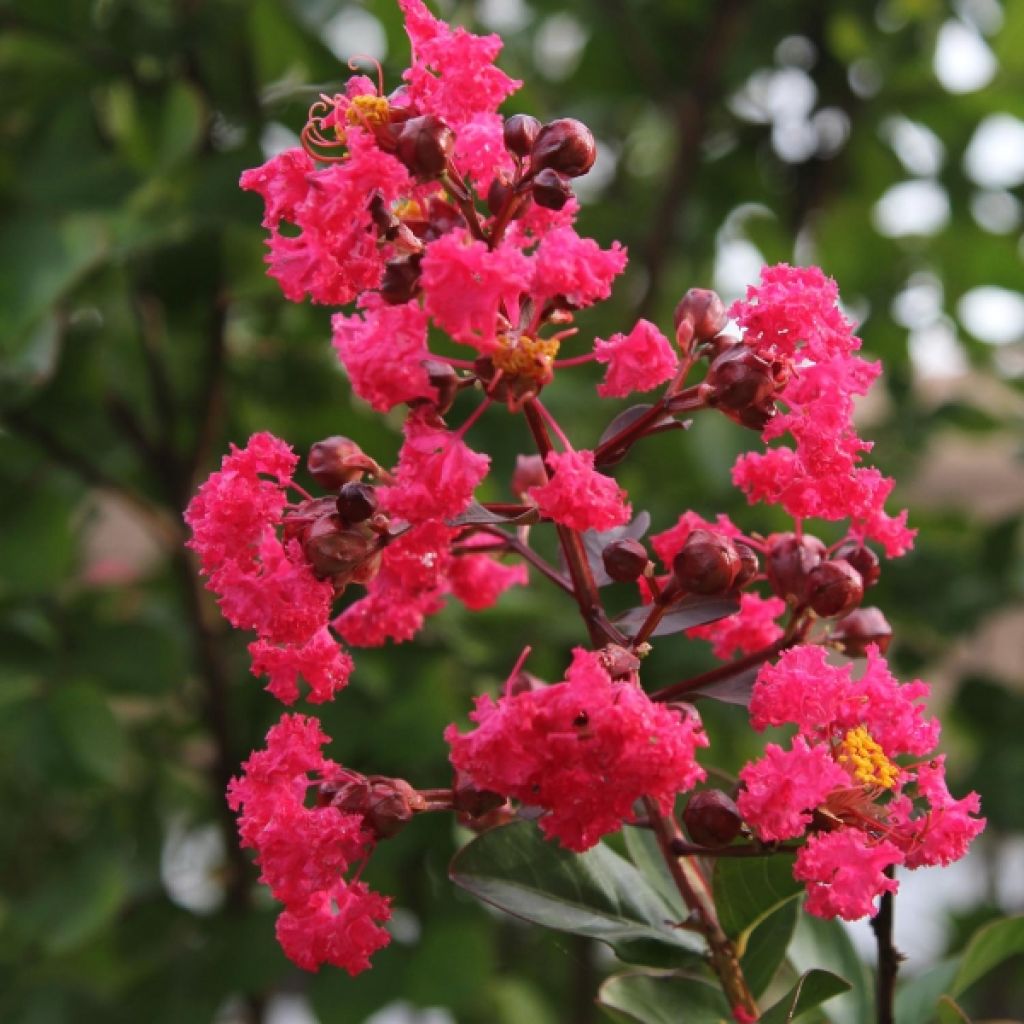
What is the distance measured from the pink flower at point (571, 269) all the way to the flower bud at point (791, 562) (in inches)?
6.5

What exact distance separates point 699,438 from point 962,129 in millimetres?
488

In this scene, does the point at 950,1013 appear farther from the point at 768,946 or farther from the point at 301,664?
the point at 301,664

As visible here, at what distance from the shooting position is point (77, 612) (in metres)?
1.32

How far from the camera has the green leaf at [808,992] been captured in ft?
1.71

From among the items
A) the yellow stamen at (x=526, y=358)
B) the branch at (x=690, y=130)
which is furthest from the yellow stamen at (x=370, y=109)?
the branch at (x=690, y=130)

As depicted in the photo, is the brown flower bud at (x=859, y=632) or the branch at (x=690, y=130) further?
the branch at (x=690, y=130)

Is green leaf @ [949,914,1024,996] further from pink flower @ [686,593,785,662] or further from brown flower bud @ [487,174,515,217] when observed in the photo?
brown flower bud @ [487,174,515,217]

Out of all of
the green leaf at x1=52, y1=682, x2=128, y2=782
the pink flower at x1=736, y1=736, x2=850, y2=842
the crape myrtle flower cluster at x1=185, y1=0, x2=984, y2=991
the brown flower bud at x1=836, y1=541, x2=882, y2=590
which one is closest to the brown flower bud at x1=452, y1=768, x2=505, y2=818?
the crape myrtle flower cluster at x1=185, y1=0, x2=984, y2=991

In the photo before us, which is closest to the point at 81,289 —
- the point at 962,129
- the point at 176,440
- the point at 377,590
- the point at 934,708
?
the point at 176,440

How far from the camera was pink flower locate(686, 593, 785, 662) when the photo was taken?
66 centimetres

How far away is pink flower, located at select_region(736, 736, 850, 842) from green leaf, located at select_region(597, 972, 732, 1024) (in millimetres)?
122

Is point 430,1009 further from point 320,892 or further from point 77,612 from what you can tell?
point 320,892

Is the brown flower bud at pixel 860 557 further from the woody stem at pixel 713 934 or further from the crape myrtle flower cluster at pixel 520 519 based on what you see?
the woody stem at pixel 713 934

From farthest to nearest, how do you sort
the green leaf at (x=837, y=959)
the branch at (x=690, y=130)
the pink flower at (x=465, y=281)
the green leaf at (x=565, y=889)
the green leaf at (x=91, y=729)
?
the branch at (x=690, y=130) → the green leaf at (x=91, y=729) → the green leaf at (x=837, y=959) → the green leaf at (x=565, y=889) → the pink flower at (x=465, y=281)
